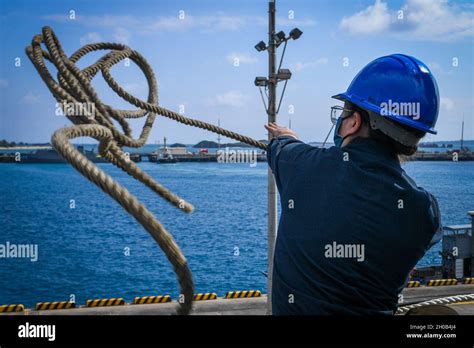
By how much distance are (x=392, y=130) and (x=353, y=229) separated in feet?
0.90

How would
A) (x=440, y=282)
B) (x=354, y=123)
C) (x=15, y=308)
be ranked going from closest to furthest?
(x=354, y=123) → (x=15, y=308) → (x=440, y=282)

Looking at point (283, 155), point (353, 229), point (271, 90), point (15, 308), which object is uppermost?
point (271, 90)

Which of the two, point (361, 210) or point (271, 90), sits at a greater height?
point (271, 90)

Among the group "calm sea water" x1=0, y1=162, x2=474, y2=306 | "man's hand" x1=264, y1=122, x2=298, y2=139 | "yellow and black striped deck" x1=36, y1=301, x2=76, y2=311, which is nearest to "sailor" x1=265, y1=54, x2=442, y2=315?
→ "man's hand" x1=264, y1=122, x2=298, y2=139

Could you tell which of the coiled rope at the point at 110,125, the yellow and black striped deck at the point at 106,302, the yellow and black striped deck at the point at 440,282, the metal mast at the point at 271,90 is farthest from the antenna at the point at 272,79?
the yellow and black striped deck at the point at 440,282

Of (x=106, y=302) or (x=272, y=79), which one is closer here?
(x=272, y=79)

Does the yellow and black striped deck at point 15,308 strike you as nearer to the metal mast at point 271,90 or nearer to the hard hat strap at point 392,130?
the metal mast at point 271,90

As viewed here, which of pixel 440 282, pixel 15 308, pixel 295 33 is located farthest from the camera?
pixel 440 282

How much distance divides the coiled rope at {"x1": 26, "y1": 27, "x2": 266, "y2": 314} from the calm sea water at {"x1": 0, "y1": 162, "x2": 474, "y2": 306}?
11.1m

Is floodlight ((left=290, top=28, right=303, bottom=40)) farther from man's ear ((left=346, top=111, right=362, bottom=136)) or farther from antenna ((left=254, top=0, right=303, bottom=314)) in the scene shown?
man's ear ((left=346, top=111, right=362, bottom=136))

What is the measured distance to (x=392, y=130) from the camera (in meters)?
1.26

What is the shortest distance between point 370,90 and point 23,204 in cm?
6094

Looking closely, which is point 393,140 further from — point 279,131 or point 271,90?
point 271,90

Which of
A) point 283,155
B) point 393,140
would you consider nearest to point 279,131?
point 283,155
